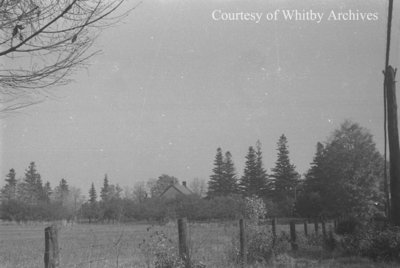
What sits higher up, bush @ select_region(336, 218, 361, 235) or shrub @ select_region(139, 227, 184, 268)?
shrub @ select_region(139, 227, 184, 268)

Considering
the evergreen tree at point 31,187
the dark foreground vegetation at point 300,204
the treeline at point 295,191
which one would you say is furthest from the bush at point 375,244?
the evergreen tree at point 31,187

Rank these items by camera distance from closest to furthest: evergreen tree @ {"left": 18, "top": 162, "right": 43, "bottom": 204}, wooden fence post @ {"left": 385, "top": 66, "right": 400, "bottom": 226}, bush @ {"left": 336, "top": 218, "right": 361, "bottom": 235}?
wooden fence post @ {"left": 385, "top": 66, "right": 400, "bottom": 226} → bush @ {"left": 336, "top": 218, "right": 361, "bottom": 235} → evergreen tree @ {"left": 18, "top": 162, "right": 43, "bottom": 204}

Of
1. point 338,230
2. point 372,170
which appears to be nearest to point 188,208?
point 372,170

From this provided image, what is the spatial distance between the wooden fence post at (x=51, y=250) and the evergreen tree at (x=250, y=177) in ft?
132

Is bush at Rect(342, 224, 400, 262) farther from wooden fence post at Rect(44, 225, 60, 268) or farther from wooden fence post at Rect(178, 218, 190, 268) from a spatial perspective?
wooden fence post at Rect(44, 225, 60, 268)

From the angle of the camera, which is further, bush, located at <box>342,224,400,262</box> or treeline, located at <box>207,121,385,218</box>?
treeline, located at <box>207,121,385,218</box>

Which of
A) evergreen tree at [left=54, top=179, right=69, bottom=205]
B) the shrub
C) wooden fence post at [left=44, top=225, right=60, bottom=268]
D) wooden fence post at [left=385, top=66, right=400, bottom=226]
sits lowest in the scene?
evergreen tree at [left=54, top=179, right=69, bottom=205]

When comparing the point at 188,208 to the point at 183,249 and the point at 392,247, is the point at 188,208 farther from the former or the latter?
the point at 183,249

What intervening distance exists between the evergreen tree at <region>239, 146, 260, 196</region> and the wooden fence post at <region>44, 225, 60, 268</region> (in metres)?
40.3

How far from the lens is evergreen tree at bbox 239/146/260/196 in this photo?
46.2 metres

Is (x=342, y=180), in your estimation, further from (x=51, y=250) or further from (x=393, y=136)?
(x=51, y=250)

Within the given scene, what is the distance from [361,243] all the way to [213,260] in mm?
4648

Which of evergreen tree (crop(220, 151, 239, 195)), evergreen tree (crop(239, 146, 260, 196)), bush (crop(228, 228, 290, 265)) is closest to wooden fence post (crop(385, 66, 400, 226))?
bush (crop(228, 228, 290, 265))

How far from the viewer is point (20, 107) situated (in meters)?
4.24
